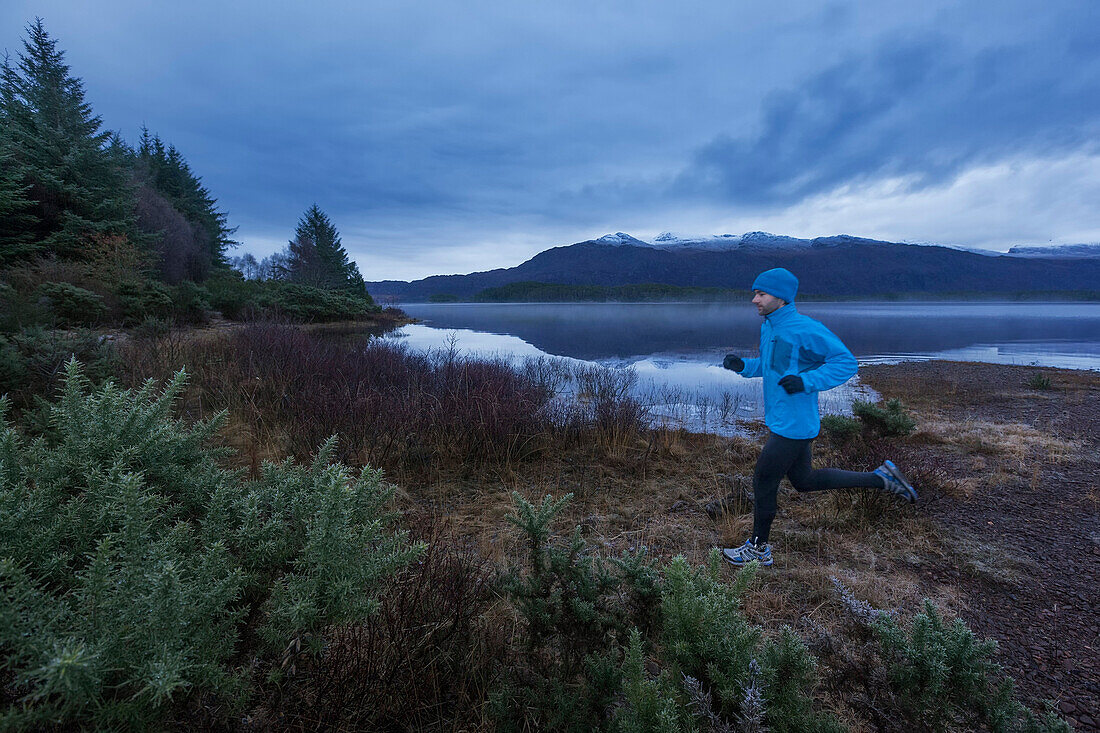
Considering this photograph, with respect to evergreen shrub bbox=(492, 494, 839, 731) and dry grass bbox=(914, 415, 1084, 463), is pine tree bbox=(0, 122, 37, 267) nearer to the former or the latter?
evergreen shrub bbox=(492, 494, 839, 731)

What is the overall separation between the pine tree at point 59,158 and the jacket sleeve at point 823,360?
22570 mm

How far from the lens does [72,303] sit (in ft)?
36.3

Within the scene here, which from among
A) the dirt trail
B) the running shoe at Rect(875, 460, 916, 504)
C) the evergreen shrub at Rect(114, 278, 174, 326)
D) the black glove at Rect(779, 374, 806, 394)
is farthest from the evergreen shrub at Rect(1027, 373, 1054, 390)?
the evergreen shrub at Rect(114, 278, 174, 326)

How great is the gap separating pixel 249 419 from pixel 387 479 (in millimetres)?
2866

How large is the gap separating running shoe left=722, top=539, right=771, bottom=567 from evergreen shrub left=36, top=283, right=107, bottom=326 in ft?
47.9

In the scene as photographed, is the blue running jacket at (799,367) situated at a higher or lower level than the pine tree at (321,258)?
lower

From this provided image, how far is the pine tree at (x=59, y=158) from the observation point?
51.9 feet

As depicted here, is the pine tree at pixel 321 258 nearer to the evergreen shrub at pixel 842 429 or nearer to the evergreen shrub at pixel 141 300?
the evergreen shrub at pixel 141 300

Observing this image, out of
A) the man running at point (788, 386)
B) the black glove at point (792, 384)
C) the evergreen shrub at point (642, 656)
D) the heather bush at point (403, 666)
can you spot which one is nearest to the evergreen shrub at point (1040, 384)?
the man running at point (788, 386)

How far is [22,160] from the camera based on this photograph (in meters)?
16.1

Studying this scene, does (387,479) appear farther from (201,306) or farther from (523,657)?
(201,306)

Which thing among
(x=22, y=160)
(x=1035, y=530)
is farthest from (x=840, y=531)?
(x=22, y=160)

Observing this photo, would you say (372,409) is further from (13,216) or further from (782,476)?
(13,216)

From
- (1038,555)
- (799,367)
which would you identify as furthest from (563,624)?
(1038,555)
